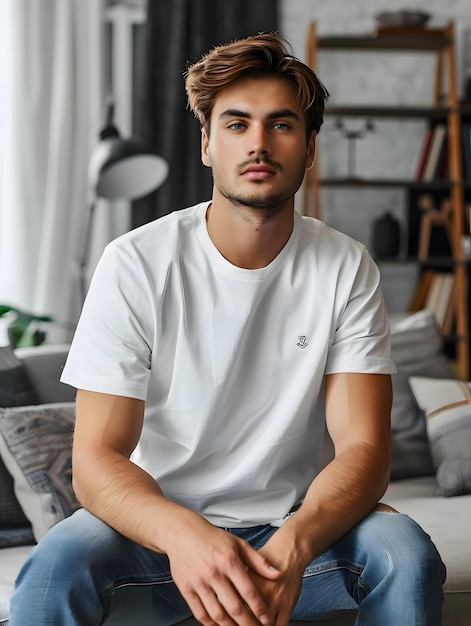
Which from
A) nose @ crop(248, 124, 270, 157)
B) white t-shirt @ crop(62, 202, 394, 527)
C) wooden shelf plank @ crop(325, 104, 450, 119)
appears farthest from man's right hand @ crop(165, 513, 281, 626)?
wooden shelf plank @ crop(325, 104, 450, 119)

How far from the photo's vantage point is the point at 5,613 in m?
1.63

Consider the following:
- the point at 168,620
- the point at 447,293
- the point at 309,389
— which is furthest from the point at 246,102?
the point at 447,293

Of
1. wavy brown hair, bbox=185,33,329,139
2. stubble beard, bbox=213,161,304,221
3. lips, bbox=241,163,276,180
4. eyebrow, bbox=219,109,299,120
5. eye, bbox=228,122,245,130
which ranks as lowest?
stubble beard, bbox=213,161,304,221

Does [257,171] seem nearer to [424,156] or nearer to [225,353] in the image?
[225,353]

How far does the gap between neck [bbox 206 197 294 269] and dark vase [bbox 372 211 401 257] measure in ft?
9.00

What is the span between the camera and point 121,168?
341cm

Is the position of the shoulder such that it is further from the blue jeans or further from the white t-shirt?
the blue jeans

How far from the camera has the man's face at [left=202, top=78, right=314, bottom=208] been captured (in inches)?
62.4

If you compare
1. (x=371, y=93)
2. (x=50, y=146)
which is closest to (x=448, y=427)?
(x=50, y=146)

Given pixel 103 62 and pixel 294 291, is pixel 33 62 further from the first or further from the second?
pixel 294 291

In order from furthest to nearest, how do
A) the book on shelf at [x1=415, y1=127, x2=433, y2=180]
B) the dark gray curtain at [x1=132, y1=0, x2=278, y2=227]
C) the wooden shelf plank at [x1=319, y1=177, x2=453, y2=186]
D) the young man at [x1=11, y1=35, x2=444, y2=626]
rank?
the book on shelf at [x1=415, y1=127, x2=433, y2=180]
the wooden shelf plank at [x1=319, y1=177, x2=453, y2=186]
the dark gray curtain at [x1=132, y1=0, x2=278, y2=227]
the young man at [x1=11, y1=35, x2=444, y2=626]

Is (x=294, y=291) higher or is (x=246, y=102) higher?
(x=246, y=102)

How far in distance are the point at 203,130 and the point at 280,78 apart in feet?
0.60

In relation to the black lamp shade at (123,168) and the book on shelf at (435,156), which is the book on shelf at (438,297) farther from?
the black lamp shade at (123,168)
